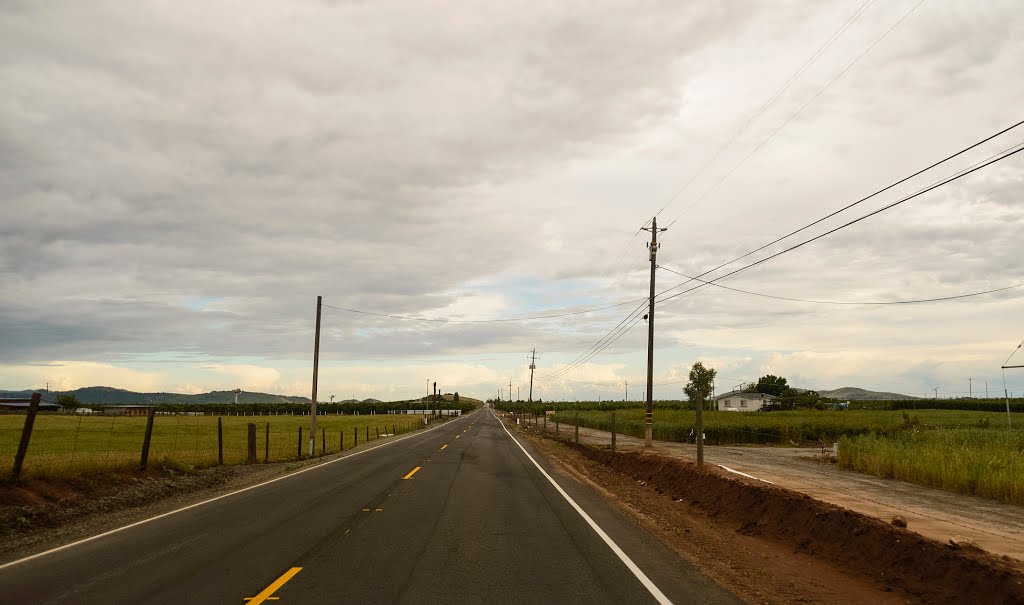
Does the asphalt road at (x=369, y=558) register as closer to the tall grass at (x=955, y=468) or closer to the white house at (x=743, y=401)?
the tall grass at (x=955, y=468)

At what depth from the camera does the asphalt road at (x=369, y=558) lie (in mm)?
6602

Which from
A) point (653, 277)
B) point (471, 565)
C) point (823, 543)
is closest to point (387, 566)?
point (471, 565)

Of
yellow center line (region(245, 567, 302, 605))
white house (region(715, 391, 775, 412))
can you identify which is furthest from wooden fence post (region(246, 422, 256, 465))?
white house (region(715, 391, 775, 412))

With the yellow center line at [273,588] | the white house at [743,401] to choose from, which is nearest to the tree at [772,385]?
the white house at [743,401]

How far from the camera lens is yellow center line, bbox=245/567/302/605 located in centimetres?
629

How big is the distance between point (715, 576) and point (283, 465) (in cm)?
2017

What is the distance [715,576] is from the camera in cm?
785

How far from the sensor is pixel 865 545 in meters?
8.93

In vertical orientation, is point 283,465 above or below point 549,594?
below

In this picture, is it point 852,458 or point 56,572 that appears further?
point 852,458

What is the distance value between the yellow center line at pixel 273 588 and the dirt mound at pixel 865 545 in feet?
24.5

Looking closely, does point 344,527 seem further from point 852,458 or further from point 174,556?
point 852,458

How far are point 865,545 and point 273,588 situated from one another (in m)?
8.14

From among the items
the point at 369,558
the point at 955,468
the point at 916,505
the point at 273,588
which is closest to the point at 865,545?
the point at 916,505
